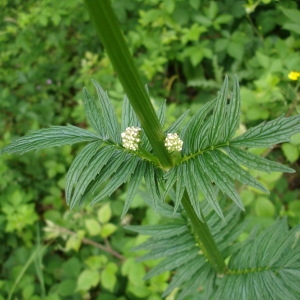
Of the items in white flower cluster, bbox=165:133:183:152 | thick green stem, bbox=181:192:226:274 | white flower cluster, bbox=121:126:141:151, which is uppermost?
white flower cluster, bbox=121:126:141:151

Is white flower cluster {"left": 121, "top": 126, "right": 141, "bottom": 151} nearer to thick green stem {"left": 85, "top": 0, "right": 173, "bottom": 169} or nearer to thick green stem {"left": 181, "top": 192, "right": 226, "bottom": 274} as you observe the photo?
thick green stem {"left": 85, "top": 0, "right": 173, "bottom": 169}

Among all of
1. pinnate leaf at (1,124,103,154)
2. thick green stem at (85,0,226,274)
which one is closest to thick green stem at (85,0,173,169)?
thick green stem at (85,0,226,274)

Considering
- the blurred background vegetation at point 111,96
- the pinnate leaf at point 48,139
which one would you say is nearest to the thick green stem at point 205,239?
the pinnate leaf at point 48,139

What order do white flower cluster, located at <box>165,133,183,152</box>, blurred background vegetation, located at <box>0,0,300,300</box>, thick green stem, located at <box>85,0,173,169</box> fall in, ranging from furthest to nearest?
1. blurred background vegetation, located at <box>0,0,300,300</box>
2. white flower cluster, located at <box>165,133,183,152</box>
3. thick green stem, located at <box>85,0,173,169</box>

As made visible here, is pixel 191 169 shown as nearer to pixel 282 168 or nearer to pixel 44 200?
pixel 282 168

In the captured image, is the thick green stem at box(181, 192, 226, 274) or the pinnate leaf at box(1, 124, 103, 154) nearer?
the pinnate leaf at box(1, 124, 103, 154)

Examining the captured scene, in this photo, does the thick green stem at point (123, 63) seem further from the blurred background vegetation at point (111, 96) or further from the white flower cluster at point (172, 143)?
the blurred background vegetation at point (111, 96)
